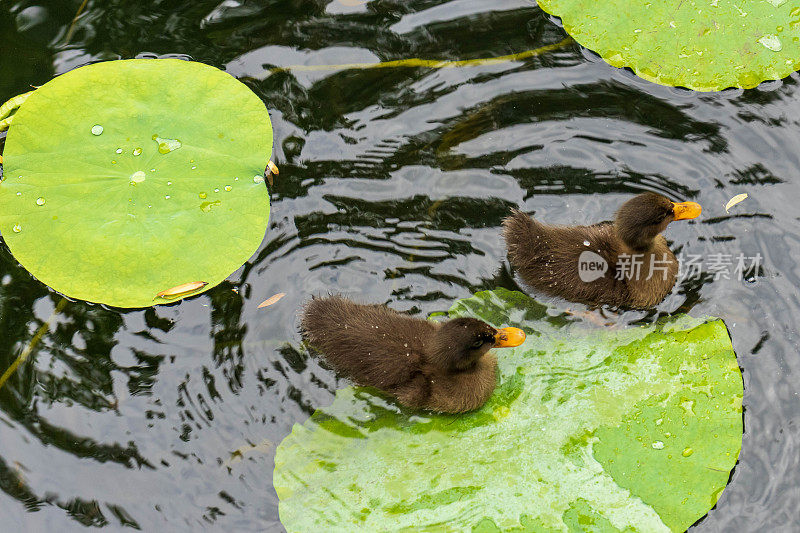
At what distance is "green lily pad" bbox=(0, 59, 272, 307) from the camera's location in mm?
3654

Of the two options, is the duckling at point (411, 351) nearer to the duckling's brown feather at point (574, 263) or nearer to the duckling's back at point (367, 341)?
the duckling's back at point (367, 341)

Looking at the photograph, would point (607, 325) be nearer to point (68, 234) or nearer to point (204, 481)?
point (204, 481)

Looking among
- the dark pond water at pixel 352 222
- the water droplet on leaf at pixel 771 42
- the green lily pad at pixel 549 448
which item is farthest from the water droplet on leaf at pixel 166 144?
the water droplet on leaf at pixel 771 42

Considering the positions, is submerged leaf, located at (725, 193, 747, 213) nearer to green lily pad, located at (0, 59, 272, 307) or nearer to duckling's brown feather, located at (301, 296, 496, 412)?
duckling's brown feather, located at (301, 296, 496, 412)

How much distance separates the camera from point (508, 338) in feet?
11.5

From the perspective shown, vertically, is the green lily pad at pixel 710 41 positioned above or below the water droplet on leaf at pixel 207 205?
above

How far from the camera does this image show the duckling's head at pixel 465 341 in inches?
133

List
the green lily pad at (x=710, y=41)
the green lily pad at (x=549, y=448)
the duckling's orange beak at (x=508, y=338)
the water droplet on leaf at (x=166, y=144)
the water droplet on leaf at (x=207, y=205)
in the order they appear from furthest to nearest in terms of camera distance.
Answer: the green lily pad at (x=710, y=41) < the water droplet on leaf at (x=166, y=144) < the water droplet on leaf at (x=207, y=205) < the duckling's orange beak at (x=508, y=338) < the green lily pad at (x=549, y=448)

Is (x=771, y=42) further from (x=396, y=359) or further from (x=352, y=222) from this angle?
(x=396, y=359)

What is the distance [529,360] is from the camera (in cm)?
368

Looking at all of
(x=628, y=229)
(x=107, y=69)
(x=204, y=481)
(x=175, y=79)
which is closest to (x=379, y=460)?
(x=204, y=481)

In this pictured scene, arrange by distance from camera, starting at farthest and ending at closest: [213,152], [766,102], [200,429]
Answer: [766,102] → [213,152] → [200,429]

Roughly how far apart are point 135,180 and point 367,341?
1439 mm

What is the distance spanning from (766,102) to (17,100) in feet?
14.7
